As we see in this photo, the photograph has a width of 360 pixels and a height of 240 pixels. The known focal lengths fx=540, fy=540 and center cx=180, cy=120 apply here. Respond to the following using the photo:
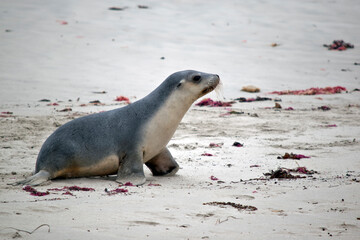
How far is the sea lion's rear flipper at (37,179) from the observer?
4855mm

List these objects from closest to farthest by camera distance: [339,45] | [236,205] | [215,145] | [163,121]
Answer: [236,205] → [163,121] → [215,145] → [339,45]

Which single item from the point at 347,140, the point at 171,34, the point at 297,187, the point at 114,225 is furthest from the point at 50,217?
the point at 171,34

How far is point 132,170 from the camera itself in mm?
5309

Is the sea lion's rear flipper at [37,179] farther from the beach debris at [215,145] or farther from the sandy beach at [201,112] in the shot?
the beach debris at [215,145]

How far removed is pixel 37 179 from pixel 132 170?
0.91m

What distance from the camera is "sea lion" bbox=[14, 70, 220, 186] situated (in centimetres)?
532

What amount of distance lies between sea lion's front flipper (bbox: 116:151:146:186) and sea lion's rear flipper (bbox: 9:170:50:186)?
2.25 feet

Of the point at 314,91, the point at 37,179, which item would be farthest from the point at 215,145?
the point at 314,91

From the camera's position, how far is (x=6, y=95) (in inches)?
408

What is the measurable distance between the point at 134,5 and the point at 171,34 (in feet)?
10.5

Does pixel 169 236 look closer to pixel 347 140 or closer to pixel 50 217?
pixel 50 217


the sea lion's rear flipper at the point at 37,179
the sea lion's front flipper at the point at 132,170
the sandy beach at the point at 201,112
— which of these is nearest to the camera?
the sandy beach at the point at 201,112

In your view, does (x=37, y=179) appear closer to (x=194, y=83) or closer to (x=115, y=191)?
(x=115, y=191)

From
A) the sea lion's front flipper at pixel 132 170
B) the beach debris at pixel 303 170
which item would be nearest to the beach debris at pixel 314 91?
the beach debris at pixel 303 170
